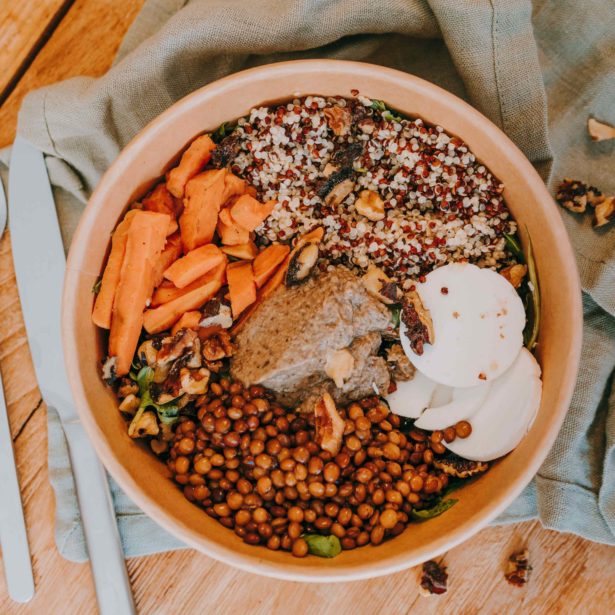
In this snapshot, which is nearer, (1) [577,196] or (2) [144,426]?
(2) [144,426]

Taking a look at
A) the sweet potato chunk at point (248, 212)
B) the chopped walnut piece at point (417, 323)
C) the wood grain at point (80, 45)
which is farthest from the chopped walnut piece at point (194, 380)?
the wood grain at point (80, 45)

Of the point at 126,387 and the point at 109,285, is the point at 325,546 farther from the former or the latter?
the point at 109,285

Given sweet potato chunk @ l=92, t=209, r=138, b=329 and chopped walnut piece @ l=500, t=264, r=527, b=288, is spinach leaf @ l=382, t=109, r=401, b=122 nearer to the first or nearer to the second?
chopped walnut piece @ l=500, t=264, r=527, b=288

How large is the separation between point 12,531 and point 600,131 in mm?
1781

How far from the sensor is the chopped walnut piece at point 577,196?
62.1 inches

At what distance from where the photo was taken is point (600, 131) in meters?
1.61

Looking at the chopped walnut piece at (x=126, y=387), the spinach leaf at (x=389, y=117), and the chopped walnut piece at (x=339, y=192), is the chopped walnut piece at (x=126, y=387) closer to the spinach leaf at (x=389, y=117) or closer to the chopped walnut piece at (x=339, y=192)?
the chopped walnut piece at (x=339, y=192)

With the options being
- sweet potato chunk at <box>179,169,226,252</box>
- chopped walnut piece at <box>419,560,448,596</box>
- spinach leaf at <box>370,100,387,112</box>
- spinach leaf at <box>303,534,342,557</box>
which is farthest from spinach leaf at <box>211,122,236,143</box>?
chopped walnut piece at <box>419,560,448,596</box>

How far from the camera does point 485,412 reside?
4.73 ft

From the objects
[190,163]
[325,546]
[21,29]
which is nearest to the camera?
[325,546]

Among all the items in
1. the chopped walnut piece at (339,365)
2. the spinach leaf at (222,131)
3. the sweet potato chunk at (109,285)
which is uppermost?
the spinach leaf at (222,131)

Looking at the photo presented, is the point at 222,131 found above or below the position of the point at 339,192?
above

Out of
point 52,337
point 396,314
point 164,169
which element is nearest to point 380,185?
point 396,314

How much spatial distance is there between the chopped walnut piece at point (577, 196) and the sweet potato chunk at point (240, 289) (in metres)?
0.80
